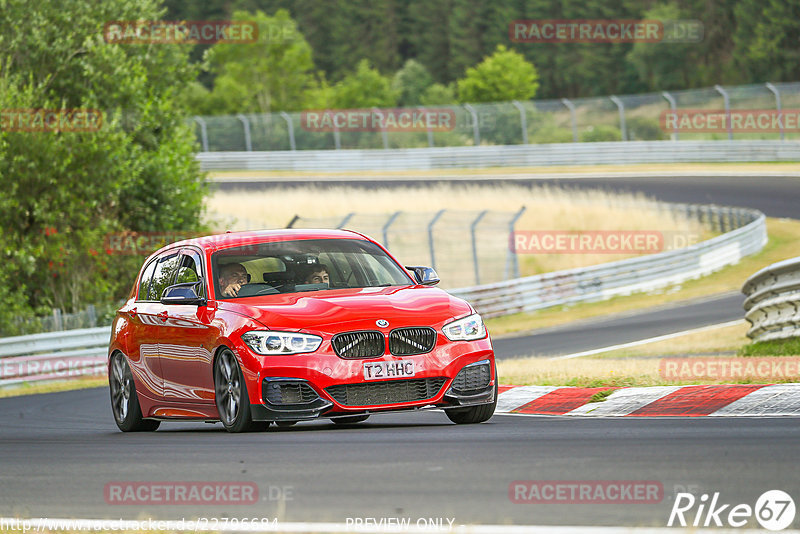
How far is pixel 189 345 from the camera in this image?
9.71 m

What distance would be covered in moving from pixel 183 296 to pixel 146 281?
5.78 feet

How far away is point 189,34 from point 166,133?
7.44 ft

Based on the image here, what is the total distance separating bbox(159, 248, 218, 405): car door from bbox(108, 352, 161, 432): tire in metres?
0.77

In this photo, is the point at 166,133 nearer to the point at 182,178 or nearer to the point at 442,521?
the point at 182,178

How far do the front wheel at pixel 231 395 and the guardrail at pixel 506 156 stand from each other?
41110mm

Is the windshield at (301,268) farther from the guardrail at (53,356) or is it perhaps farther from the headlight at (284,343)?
the guardrail at (53,356)

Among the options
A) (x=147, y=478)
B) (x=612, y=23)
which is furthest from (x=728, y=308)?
(x=612, y=23)

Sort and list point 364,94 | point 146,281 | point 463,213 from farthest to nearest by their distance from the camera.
→ point 364,94 < point 463,213 < point 146,281

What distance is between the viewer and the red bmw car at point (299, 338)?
8727 mm

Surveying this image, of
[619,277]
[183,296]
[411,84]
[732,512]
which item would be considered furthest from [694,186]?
[411,84]

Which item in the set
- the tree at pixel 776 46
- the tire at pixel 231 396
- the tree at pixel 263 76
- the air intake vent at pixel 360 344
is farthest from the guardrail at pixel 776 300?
the tree at pixel 263 76

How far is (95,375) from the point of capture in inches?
851

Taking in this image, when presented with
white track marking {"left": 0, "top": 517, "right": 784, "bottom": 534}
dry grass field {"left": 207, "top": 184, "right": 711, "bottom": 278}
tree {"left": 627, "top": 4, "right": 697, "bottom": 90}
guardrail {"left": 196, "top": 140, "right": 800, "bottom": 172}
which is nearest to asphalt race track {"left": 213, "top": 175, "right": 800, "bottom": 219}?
dry grass field {"left": 207, "top": 184, "right": 711, "bottom": 278}

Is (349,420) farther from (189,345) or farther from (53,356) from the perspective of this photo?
(53,356)
